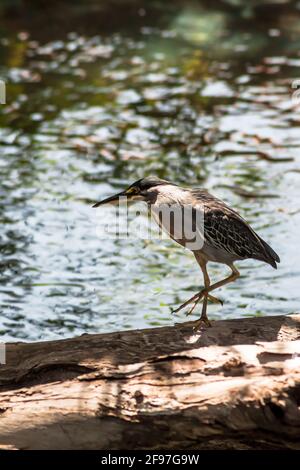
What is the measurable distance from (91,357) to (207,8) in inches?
414

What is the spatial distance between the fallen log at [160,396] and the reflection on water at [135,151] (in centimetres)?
152

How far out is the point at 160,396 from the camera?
4262 millimetres

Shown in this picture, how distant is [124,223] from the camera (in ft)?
25.8

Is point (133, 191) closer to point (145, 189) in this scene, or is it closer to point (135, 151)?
point (145, 189)

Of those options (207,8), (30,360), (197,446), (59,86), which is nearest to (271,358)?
(197,446)

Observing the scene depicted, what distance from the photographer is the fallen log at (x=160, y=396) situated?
4117mm

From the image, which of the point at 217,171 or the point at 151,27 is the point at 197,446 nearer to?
the point at 217,171

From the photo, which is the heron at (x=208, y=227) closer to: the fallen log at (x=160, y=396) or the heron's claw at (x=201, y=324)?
the heron's claw at (x=201, y=324)

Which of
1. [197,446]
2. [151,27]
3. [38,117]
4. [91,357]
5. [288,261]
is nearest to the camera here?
[197,446]

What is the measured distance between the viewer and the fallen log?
4117 millimetres

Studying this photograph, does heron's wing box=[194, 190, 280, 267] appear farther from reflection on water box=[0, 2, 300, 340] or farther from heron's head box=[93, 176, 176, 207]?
reflection on water box=[0, 2, 300, 340]

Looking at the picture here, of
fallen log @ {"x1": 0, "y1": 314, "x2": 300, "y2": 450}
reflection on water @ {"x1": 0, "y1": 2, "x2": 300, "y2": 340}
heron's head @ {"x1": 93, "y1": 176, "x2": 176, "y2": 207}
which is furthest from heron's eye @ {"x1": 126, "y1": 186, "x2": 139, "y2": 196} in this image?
reflection on water @ {"x1": 0, "y1": 2, "x2": 300, "y2": 340}

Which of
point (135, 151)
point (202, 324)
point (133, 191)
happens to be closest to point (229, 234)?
point (202, 324)

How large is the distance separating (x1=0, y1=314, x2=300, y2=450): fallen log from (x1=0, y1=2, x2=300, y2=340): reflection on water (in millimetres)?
1516
